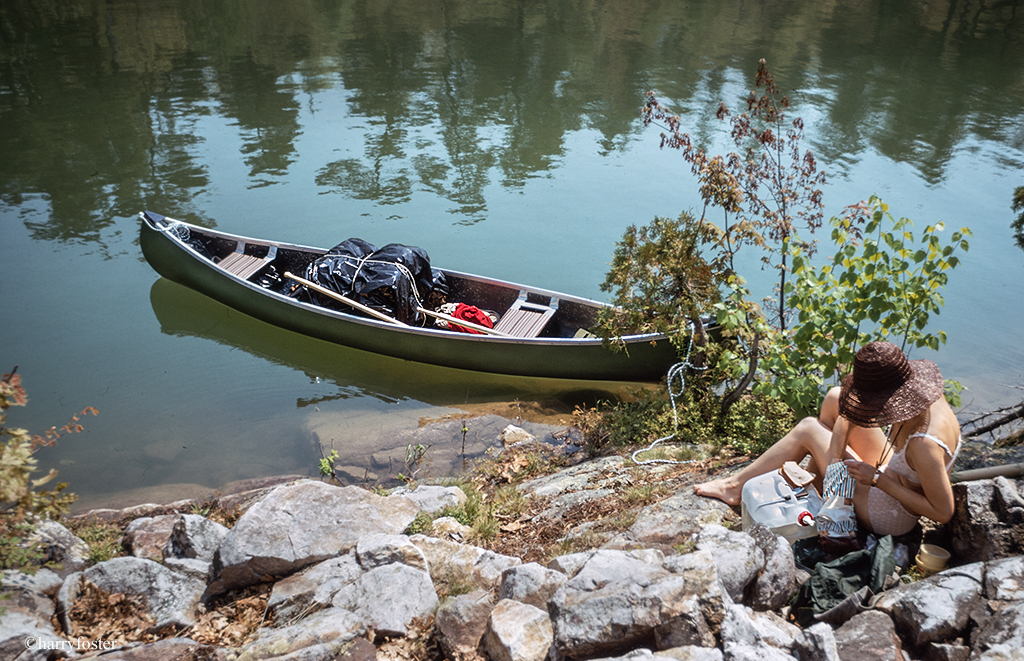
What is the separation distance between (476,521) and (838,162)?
1365 centimetres

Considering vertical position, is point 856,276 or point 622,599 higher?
point 856,276

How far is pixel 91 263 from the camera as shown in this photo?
10.8 m

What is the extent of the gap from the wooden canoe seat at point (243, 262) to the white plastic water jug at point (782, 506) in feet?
26.1

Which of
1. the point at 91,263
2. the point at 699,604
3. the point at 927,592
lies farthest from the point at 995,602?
the point at 91,263

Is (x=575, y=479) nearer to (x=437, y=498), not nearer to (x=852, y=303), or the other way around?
(x=437, y=498)

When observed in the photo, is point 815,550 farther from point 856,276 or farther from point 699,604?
point 856,276

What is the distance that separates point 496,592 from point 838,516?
6.02 ft

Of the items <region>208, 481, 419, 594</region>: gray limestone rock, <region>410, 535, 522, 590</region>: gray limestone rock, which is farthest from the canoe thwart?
<region>410, 535, 522, 590</region>: gray limestone rock

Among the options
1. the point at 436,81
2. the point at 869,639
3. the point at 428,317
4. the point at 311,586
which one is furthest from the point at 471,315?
the point at 436,81

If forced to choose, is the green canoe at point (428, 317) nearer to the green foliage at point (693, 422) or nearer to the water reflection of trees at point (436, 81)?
the green foliage at point (693, 422)

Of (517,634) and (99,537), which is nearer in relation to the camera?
(517,634)

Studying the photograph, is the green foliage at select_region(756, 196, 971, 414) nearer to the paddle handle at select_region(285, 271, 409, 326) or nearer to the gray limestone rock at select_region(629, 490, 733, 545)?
the gray limestone rock at select_region(629, 490, 733, 545)

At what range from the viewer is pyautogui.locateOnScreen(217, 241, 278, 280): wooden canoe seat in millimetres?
9648

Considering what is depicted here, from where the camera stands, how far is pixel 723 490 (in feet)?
13.9
